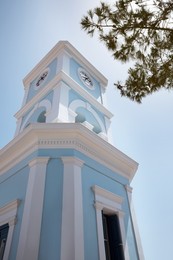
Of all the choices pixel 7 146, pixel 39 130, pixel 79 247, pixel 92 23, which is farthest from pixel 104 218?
pixel 92 23

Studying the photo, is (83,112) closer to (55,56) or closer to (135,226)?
(55,56)

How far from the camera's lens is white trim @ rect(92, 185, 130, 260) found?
6.40 meters

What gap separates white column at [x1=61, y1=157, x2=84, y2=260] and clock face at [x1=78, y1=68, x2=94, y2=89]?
5925 millimetres

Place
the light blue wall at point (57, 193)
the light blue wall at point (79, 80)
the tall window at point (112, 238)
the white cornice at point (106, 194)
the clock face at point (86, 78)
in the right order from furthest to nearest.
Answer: the clock face at point (86, 78)
the light blue wall at point (79, 80)
the white cornice at point (106, 194)
the tall window at point (112, 238)
the light blue wall at point (57, 193)

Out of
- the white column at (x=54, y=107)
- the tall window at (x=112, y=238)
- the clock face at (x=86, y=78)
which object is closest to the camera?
the tall window at (x=112, y=238)

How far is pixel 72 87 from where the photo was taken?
1044cm

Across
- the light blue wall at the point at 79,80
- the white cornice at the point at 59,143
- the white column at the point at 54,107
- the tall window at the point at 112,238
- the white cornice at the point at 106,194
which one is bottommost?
the tall window at the point at 112,238

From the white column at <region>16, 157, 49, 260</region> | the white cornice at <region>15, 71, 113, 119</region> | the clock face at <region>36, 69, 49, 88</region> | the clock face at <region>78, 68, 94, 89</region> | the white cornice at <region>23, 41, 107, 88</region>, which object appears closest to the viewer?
the white column at <region>16, 157, 49, 260</region>

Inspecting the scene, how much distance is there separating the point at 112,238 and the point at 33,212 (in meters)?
2.63

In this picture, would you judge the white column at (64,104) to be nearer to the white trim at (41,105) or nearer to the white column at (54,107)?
the white column at (54,107)

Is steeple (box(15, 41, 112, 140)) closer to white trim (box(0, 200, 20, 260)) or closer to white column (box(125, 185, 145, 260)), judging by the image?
white column (box(125, 185, 145, 260))

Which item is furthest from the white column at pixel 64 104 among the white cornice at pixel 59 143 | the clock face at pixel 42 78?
the clock face at pixel 42 78

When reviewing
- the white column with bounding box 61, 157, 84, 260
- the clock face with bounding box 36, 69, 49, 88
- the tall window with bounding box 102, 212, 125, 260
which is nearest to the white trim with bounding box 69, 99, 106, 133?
the clock face with bounding box 36, 69, 49, 88

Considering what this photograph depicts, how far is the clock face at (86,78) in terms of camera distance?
12.0 m
